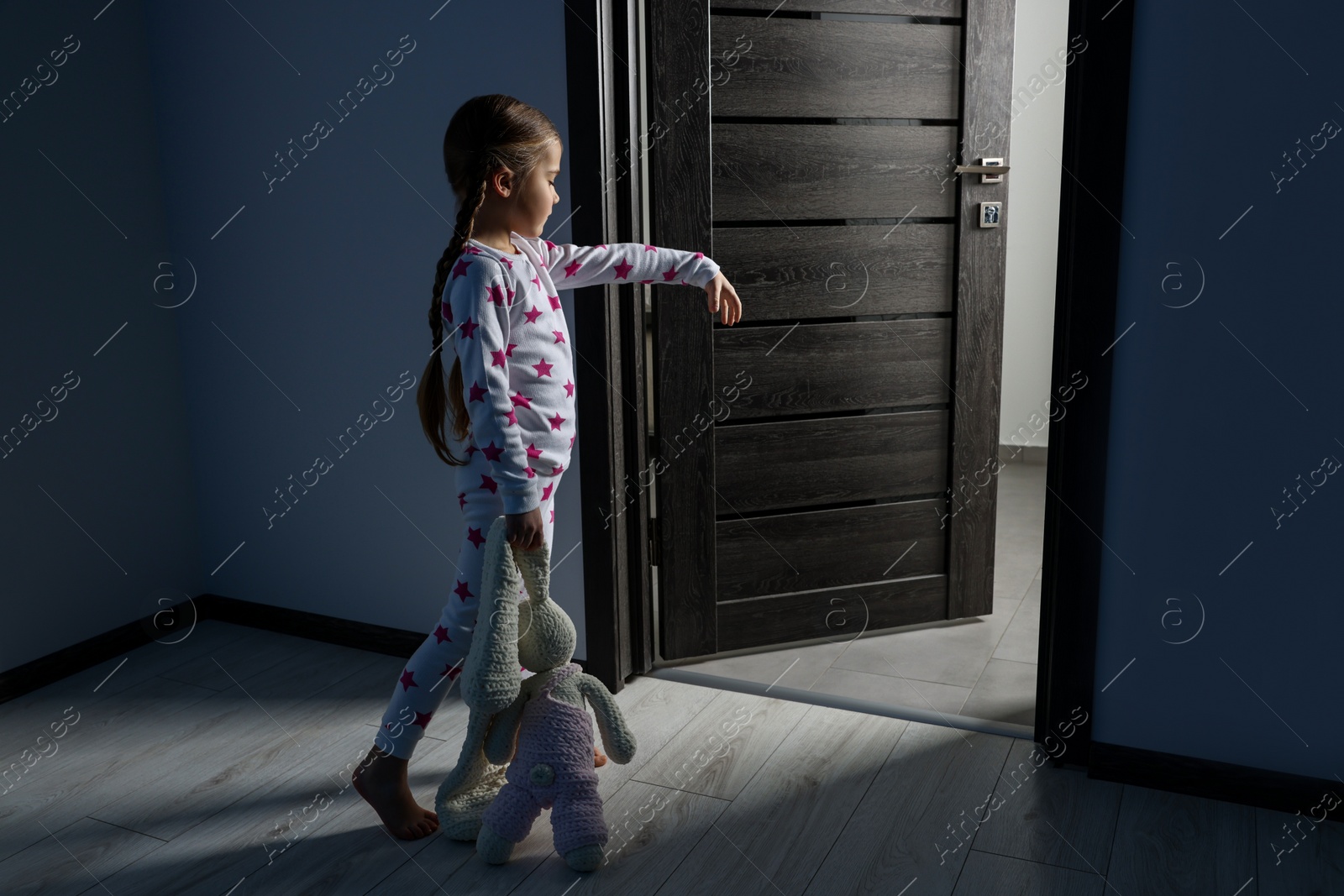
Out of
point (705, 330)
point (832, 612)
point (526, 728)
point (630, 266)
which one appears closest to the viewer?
point (526, 728)

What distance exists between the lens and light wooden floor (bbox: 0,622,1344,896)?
4.54 ft

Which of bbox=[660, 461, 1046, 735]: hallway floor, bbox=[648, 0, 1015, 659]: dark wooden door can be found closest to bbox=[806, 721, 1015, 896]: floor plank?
bbox=[660, 461, 1046, 735]: hallway floor

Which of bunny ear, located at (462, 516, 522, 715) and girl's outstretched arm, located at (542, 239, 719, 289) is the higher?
girl's outstretched arm, located at (542, 239, 719, 289)

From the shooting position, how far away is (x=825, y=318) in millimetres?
2137

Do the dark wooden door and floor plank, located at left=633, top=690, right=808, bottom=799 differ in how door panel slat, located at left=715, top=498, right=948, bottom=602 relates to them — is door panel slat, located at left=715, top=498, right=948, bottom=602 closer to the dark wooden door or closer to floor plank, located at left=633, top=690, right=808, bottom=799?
the dark wooden door

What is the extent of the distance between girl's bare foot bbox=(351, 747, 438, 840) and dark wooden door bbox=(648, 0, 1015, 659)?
73 centimetres

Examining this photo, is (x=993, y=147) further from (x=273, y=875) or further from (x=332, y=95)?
(x=273, y=875)

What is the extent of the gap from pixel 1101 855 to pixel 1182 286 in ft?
2.85

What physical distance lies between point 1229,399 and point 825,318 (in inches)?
33.6

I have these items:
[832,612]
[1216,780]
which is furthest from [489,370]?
[1216,780]

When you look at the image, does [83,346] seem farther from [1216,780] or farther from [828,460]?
[1216,780]

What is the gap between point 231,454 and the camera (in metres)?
2.37

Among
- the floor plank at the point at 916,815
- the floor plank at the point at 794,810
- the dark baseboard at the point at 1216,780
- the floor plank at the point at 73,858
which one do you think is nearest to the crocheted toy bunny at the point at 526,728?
the floor plank at the point at 794,810

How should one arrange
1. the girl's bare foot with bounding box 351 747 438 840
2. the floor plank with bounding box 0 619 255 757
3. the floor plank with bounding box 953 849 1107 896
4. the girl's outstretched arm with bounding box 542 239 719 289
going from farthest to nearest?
the floor plank with bounding box 0 619 255 757 < the girl's outstretched arm with bounding box 542 239 719 289 < the girl's bare foot with bounding box 351 747 438 840 < the floor plank with bounding box 953 849 1107 896
